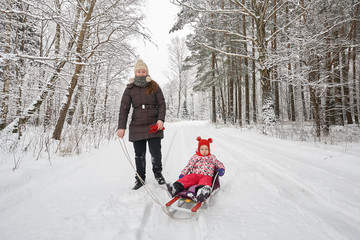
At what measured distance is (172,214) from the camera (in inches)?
77.5

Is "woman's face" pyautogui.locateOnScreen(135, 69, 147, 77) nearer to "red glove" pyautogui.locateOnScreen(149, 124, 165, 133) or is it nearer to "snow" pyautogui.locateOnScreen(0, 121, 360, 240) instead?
"red glove" pyautogui.locateOnScreen(149, 124, 165, 133)

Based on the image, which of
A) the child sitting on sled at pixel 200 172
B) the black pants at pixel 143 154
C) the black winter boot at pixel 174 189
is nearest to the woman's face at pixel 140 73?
the black pants at pixel 143 154

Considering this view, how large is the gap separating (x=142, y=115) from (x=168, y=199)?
4.36ft

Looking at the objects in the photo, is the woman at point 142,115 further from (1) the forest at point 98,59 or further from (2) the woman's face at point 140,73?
(1) the forest at point 98,59

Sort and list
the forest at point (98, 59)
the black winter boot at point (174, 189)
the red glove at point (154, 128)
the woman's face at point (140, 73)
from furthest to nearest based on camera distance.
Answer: the forest at point (98, 59)
the woman's face at point (140, 73)
the red glove at point (154, 128)
the black winter boot at point (174, 189)

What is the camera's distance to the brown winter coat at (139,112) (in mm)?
2652

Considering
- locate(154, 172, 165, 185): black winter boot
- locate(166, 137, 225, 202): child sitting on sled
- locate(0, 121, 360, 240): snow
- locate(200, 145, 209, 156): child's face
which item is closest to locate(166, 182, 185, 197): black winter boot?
locate(166, 137, 225, 202): child sitting on sled

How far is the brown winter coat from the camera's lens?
104 inches

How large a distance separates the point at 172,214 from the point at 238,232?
2.47 feet

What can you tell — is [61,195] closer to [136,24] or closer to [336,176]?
[336,176]

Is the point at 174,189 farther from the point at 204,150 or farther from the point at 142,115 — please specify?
the point at 142,115

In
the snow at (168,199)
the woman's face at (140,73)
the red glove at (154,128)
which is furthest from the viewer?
the woman's face at (140,73)

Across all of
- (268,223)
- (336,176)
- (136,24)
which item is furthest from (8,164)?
(336,176)

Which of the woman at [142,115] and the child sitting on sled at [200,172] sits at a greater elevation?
the woman at [142,115]
